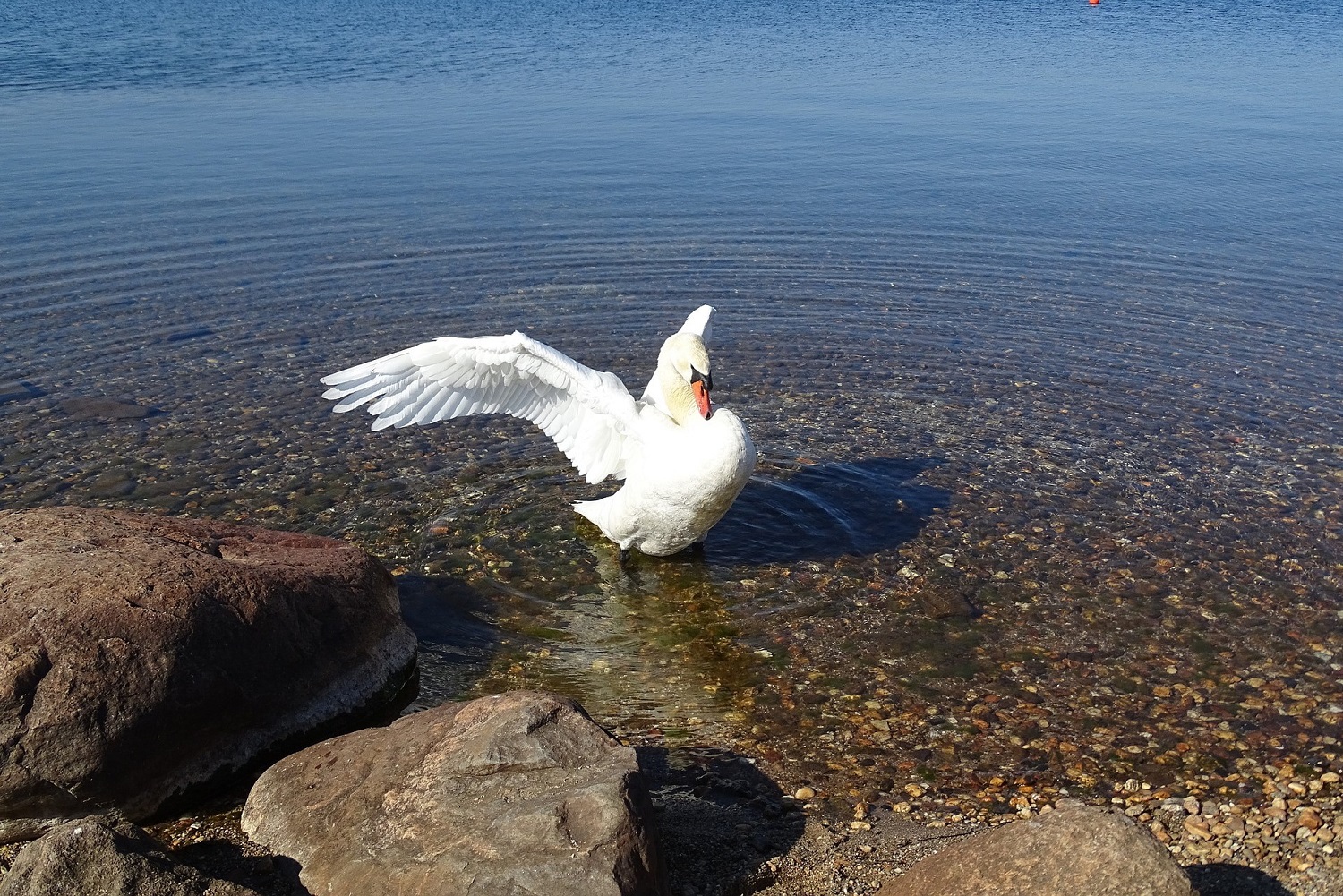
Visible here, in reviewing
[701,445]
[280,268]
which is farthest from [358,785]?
[280,268]

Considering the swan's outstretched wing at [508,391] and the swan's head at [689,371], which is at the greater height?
the swan's head at [689,371]

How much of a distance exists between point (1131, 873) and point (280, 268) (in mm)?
12367

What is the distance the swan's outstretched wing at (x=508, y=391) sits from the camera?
8469 millimetres

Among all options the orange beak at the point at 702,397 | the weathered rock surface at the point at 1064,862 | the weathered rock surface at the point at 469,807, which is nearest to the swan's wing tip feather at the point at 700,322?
the orange beak at the point at 702,397

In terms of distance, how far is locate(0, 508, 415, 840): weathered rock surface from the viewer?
5297mm

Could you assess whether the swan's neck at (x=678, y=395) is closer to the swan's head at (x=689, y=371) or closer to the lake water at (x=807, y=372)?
the swan's head at (x=689, y=371)

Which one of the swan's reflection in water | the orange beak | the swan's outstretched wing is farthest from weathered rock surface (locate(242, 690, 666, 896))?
the swan's outstretched wing

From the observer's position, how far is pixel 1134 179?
1808cm

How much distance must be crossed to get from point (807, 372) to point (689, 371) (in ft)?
12.2

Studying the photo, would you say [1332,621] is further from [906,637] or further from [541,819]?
[541,819]

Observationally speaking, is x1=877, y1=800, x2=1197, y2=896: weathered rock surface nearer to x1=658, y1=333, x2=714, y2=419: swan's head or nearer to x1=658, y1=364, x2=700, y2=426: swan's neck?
x1=658, y1=333, x2=714, y2=419: swan's head

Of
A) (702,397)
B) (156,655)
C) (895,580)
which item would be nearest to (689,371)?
(702,397)

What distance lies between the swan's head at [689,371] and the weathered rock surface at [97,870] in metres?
4.20

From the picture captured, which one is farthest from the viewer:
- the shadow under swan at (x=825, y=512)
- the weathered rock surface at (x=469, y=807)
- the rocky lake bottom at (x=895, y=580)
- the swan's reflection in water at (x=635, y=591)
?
the shadow under swan at (x=825, y=512)
